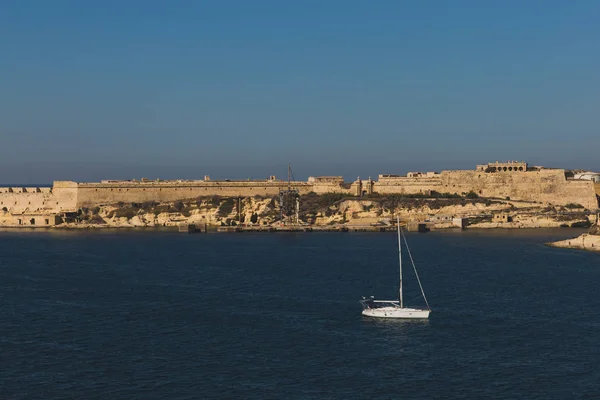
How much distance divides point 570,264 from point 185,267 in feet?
76.9

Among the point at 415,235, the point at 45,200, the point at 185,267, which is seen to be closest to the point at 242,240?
the point at 415,235

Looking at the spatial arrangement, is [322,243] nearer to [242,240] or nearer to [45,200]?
[242,240]

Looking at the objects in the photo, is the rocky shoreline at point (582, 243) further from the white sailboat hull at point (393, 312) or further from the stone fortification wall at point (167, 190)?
the stone fortification wall at point (167, 190)

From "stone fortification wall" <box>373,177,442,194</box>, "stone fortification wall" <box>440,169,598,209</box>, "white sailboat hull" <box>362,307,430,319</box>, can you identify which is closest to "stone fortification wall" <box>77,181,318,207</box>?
"stone fortification wall" <box>373,177,442,194</box>

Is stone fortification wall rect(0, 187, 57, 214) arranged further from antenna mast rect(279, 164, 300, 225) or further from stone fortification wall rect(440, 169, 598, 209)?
stone fortification wall rect(440, 169, 598, 209)

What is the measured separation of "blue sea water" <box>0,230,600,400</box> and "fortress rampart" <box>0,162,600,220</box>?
1325 inches

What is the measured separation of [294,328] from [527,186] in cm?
6163

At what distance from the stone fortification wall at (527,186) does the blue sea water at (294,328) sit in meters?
31.0

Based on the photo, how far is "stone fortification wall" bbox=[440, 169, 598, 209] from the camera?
286ft

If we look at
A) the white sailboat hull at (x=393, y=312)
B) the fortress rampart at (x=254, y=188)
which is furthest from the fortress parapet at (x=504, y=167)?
the white sailboat hull at (x=393, y=312)

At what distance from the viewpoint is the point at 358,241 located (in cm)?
6869

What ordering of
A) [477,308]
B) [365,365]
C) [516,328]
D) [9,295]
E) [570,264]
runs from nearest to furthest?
[365,365]
[516,328]
[477,308]
[9,295]
[570,264]

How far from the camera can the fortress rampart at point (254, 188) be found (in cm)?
9056

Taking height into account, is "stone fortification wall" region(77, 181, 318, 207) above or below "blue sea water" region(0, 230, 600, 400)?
above
